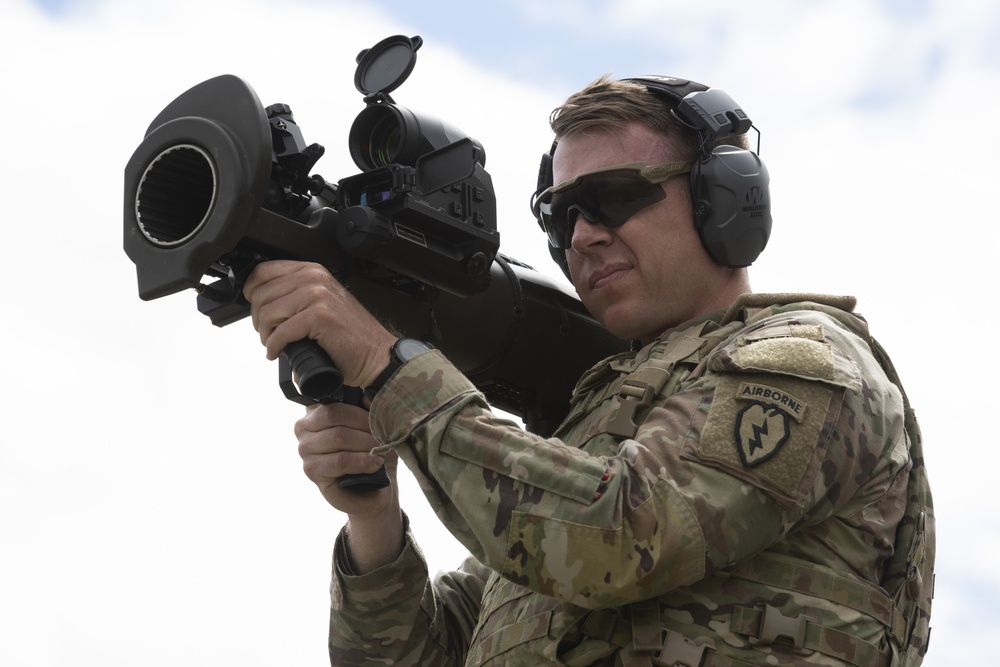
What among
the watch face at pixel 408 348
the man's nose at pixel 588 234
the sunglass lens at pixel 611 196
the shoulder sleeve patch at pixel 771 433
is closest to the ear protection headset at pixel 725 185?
the sunglass lens at pixel 611 196

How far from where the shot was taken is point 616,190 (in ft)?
12.5

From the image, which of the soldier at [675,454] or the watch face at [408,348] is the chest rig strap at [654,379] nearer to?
the soldier at [675,454]

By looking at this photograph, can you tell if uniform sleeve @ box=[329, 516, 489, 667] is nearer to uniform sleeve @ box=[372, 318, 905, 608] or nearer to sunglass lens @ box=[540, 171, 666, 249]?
uniform sleeve @ box=[372, 318, 905, 608]

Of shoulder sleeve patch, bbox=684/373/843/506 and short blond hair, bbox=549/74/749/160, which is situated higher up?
short blond hair, bbox=549/74/749/160

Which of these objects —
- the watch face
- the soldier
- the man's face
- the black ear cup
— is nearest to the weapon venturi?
the soldier

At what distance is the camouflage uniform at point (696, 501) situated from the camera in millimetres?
2857

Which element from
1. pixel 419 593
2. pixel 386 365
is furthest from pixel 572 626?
pixel 419 593

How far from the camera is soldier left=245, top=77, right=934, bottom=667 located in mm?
2877

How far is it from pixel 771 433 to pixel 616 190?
113 centimetres

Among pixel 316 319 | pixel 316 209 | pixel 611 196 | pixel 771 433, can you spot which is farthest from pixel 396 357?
pixel 611 196

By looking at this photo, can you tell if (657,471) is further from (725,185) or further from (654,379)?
(725,185)

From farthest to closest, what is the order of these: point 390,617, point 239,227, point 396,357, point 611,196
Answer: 1. point 390,617
2. point 611,196
3. point 396,357
4. point 239,227

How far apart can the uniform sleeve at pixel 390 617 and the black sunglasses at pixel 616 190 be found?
46.4 inches

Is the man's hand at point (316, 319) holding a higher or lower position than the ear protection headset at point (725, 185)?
lower
